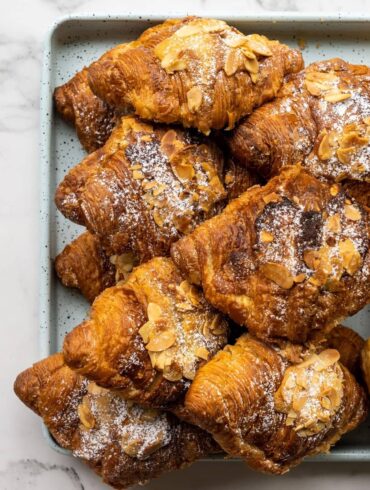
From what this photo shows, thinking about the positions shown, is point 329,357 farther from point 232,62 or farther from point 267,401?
point 232,62

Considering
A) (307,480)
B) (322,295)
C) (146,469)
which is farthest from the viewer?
(307,480)

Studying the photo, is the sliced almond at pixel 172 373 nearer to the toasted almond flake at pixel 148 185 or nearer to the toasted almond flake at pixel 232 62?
the toasted almond flake at pixel 148 185

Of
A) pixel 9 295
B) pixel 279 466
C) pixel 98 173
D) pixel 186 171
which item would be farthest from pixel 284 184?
pixel 9 295

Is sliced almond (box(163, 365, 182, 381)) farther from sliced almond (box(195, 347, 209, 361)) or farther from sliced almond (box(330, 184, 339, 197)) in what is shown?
sliced almond (box(330, 184, 339, 197))

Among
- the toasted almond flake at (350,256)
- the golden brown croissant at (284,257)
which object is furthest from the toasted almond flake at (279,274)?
the toasted almond flake at (350,256)

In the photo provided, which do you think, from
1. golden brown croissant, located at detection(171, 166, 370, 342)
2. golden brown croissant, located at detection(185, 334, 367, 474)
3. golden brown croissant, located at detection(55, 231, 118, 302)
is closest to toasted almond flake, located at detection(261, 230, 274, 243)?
golden brown croissant, located at detection(171, 166, 370, 342)

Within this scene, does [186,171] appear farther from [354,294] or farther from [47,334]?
[47,334]
